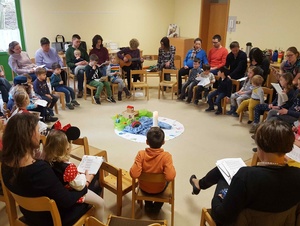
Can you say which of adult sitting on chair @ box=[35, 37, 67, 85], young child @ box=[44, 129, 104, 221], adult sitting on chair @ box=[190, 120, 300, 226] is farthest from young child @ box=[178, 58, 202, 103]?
adult sitting on chair @ box=[190, 120, 300, 226]

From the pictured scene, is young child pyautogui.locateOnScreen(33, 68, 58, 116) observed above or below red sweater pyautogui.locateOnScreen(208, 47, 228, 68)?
below

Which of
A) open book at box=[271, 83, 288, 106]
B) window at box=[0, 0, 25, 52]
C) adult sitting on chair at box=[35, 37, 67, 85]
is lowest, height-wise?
open book at box=[271, 83, 288, 106]

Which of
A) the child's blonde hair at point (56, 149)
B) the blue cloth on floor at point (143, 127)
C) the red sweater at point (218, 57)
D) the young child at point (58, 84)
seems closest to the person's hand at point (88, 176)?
the child's blonde hair at point (56, 149)

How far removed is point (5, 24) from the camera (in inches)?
247

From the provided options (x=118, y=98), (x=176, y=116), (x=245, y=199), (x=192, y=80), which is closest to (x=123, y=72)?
(x=118, y=98)

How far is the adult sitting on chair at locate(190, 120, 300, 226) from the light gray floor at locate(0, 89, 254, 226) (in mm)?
1033

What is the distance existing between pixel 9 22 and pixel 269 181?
21.9ft

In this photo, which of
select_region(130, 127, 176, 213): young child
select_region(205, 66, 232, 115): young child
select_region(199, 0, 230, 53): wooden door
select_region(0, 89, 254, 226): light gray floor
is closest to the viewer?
select_region(130, 127, 176, 213): young child

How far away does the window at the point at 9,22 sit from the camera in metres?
6.20

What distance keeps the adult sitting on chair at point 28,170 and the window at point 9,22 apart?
5.63m

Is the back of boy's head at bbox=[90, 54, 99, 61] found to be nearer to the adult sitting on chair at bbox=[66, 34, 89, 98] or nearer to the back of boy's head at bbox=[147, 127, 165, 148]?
the adult sitting on chair at bbox=[66, 34, 89, 98]

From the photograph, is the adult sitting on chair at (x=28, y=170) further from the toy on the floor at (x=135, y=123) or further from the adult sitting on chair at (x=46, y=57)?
the adult sitting on chair at (x=46, y=57)

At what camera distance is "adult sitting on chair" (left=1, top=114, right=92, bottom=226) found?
57.6 inches

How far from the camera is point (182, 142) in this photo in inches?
148
